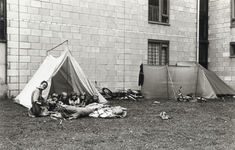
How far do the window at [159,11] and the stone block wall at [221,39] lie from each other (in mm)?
3354

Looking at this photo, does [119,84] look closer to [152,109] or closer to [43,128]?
[152,109]

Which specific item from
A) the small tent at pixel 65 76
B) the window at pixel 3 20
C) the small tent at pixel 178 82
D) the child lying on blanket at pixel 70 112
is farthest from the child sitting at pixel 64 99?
the small tent at pixel 178 82

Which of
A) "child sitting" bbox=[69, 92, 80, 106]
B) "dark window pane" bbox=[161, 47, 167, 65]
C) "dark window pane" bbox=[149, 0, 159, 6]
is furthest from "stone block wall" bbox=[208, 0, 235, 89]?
"child sitting" bbox=[69, 92, 80, 106]

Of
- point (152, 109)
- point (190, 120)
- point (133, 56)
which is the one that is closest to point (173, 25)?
point (133, 56)

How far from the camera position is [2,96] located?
10.7m

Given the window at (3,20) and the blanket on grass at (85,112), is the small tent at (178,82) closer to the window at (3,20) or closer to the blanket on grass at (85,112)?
the blanket on grass at (85,112)

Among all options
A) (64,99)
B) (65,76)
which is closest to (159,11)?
(65,76)

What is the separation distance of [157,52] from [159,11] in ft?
7.28

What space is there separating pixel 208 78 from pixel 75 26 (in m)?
6.64

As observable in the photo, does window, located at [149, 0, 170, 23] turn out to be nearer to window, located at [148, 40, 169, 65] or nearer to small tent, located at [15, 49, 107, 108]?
window, located at [148, 40, 169, 65]

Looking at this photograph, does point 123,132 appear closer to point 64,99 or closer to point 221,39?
point 64,99

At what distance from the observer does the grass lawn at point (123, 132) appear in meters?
4.84

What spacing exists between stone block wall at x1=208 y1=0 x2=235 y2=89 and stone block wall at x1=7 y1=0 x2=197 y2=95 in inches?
53.9

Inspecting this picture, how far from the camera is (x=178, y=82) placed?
40.9 ft
